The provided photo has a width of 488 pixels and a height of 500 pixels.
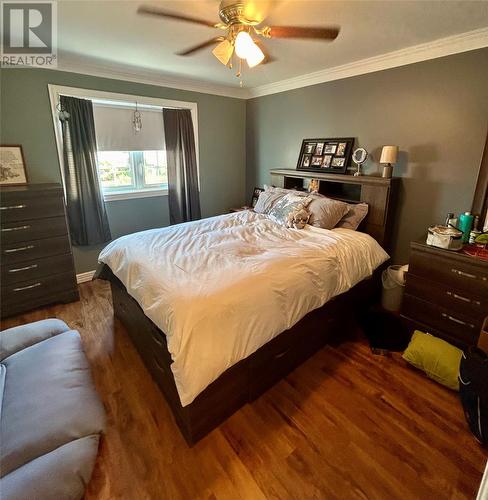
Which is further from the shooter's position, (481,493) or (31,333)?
(31,333)

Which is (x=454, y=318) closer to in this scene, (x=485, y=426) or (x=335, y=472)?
(x=485, y=426)

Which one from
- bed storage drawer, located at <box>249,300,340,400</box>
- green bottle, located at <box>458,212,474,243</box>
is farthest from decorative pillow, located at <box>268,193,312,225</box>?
green bottle, located at <box>458,212,474,243</box>

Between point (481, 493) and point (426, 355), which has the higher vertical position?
point (481, 493)

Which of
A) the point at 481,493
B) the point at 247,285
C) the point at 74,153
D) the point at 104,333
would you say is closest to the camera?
the point at 481,493

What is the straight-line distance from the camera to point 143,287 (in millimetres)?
1695

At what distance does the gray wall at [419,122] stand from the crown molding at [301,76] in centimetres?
6

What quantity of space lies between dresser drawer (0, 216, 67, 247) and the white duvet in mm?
767

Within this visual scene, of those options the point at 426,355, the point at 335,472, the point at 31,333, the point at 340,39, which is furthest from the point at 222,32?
the point at 335,472

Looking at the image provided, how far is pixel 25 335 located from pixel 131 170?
228 cm

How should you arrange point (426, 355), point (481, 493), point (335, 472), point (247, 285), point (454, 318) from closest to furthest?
point (481, 493), point (335, 472), point (247, 285), point (426, 355), point (454, 318)

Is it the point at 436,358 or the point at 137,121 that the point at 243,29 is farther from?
the point at 436,358

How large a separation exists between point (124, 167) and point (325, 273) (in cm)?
286

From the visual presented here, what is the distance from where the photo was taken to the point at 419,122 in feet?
8.01

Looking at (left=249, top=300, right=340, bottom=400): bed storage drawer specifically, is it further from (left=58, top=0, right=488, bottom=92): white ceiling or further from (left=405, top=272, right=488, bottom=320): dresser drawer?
(left=58, top=0, right=488, bottom=92): white ceiling
